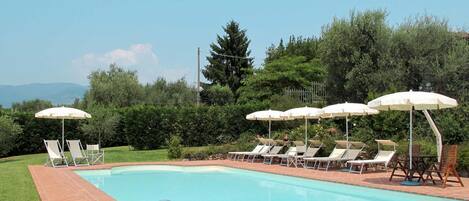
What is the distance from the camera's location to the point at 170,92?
61.2 meters

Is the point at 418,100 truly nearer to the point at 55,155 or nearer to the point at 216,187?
the point at 216,187

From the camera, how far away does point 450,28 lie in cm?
2386

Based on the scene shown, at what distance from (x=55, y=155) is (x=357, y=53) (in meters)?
14.6

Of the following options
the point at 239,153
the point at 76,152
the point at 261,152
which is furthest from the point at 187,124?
the point at 76,152

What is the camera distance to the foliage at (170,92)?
57.2m

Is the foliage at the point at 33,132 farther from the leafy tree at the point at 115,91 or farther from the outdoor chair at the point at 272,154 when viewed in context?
the leafy tree at the point at 115,91

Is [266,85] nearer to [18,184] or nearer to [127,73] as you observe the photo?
[127,73]

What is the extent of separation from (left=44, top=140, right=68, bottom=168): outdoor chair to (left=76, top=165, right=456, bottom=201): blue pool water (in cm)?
151

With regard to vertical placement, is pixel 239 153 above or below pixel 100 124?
below

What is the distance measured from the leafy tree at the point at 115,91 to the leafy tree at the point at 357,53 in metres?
27.8

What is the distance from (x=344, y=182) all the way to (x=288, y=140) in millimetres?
8099

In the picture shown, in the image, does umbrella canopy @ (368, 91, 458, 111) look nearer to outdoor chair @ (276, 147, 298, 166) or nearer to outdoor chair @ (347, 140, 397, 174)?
outdoor chair @ (347, 140, 397, 174)

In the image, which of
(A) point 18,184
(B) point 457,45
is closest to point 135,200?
(A) point 18,184

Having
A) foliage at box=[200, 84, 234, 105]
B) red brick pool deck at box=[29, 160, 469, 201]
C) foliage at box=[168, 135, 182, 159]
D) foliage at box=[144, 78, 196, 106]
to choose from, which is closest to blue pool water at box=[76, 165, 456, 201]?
red brick pool deck at box=[29, 160, 469, 201]
